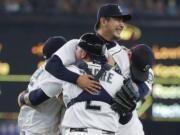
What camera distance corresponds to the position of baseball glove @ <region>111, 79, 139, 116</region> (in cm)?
751

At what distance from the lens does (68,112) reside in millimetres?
7531

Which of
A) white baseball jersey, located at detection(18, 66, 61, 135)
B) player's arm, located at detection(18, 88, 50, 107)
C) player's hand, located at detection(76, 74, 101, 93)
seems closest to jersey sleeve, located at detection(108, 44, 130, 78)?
player's hand, located at detection(76, 74, 101, 93)

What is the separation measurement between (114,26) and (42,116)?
159 cm

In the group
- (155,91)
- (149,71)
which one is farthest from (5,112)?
(149,71)

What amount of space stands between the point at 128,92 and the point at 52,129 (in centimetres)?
172

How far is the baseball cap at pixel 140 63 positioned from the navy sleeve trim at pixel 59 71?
56 cm

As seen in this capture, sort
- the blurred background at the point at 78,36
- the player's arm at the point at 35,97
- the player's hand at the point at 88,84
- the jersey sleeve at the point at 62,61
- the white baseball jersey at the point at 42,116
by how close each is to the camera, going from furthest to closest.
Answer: the blurred background at the point at 78,36
the white baseball jersey at the point at 42,116
the player's arm at the point at 35,97
the jersey sleeve at the point at 62,61
the player's hand at the point at 88,84

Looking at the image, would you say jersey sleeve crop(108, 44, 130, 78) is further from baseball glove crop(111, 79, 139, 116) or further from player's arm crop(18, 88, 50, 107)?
player's arm crop(18, 88, 50, 107)

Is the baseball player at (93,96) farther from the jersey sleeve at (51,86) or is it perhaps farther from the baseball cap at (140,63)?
the jersey sleeve at (51,86)

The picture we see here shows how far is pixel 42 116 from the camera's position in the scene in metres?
9.03

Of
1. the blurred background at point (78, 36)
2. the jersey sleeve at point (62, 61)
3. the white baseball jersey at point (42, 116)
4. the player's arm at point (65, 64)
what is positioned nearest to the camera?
the player's arm at point (65, 64)

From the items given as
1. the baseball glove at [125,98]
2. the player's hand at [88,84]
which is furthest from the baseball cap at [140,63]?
the player's hand at [88,84]

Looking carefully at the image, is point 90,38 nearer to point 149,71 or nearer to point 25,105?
point 149,71

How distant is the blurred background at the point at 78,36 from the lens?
13.2 metres
